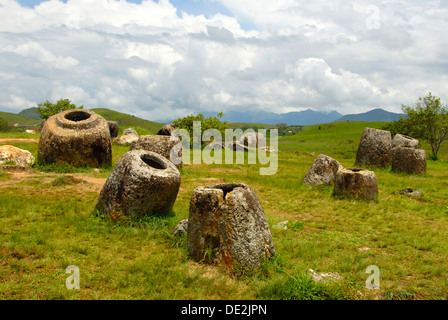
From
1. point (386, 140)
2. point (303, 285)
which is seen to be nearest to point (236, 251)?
point (303, 285)

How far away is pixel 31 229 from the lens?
7754 mm

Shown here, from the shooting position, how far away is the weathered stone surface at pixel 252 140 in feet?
134

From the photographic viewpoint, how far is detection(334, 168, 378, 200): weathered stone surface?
42.1ft

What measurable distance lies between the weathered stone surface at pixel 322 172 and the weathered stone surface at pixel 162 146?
301 inches

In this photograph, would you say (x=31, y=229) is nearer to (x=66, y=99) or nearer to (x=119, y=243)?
(x=119, y=243)

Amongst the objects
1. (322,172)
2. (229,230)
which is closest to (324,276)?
(229,230)

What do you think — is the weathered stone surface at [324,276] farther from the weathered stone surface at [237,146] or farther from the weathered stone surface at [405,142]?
the weathered stone surface at [237,146]

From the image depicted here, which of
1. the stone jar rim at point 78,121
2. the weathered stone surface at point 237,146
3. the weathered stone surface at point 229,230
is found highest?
the stone jar rim at point 78,121

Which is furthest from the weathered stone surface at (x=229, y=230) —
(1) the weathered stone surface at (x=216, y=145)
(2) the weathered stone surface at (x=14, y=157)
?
(1) the weathered stone surface at (x=216, y=145)

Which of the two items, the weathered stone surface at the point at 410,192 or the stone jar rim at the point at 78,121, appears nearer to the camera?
the weathered stone surface at the point at 410,192

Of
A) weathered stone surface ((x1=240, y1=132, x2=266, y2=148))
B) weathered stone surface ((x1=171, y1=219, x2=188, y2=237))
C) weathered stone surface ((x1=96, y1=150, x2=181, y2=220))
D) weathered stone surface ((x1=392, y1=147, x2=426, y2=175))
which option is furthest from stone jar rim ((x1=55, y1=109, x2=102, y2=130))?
weathered stone surface ((x1=240, y1=132, x2=266, y2=148))

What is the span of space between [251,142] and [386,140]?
19.9 meters

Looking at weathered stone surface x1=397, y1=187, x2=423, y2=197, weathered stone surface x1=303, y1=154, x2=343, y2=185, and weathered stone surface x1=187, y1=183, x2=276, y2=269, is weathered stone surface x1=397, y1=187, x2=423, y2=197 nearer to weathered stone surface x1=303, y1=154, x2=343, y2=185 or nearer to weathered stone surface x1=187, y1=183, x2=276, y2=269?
weathered stone surface x1=303, y1=154, x2=343, y2=185
